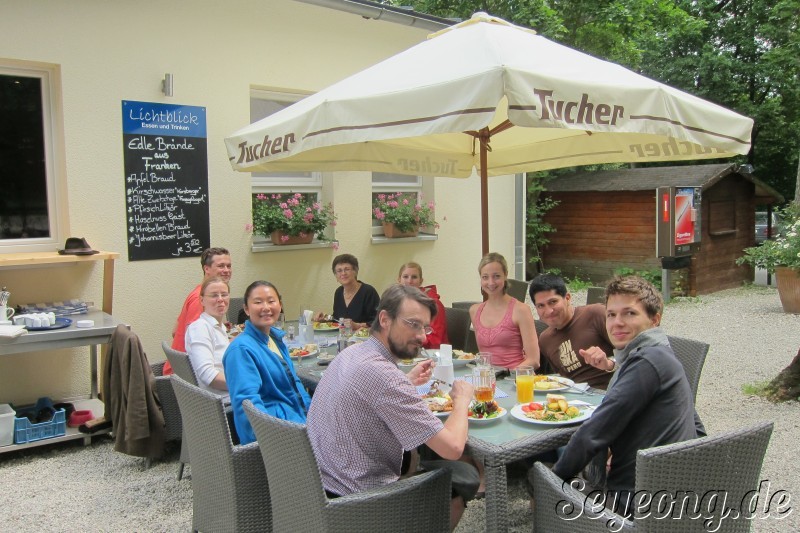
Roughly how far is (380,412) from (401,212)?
4.94 meters

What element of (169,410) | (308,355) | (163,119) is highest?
(163,119)

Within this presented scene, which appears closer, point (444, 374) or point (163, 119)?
point (444, 374)

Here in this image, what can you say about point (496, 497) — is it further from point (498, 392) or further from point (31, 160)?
point (31, 160)

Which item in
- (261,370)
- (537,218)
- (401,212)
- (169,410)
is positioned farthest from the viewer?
(537,218)

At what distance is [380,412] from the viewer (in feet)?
7.50

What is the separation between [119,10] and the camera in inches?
212

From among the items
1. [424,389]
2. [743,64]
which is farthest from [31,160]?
[743,64]

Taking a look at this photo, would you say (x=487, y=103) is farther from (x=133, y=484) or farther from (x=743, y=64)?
(x=743, y=64)

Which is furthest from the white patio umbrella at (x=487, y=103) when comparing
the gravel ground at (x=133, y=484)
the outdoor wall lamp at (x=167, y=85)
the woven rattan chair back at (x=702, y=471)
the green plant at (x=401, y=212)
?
the green plant at (x=401, y=212)

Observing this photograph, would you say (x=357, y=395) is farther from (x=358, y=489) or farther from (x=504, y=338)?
(x=504, y=338)

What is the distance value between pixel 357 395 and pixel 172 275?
153 inches

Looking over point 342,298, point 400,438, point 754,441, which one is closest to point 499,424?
point 400,438

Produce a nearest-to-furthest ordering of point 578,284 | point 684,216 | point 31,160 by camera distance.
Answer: point 31,160
point 684,216
point 578,284

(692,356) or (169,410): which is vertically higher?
(692,356)
